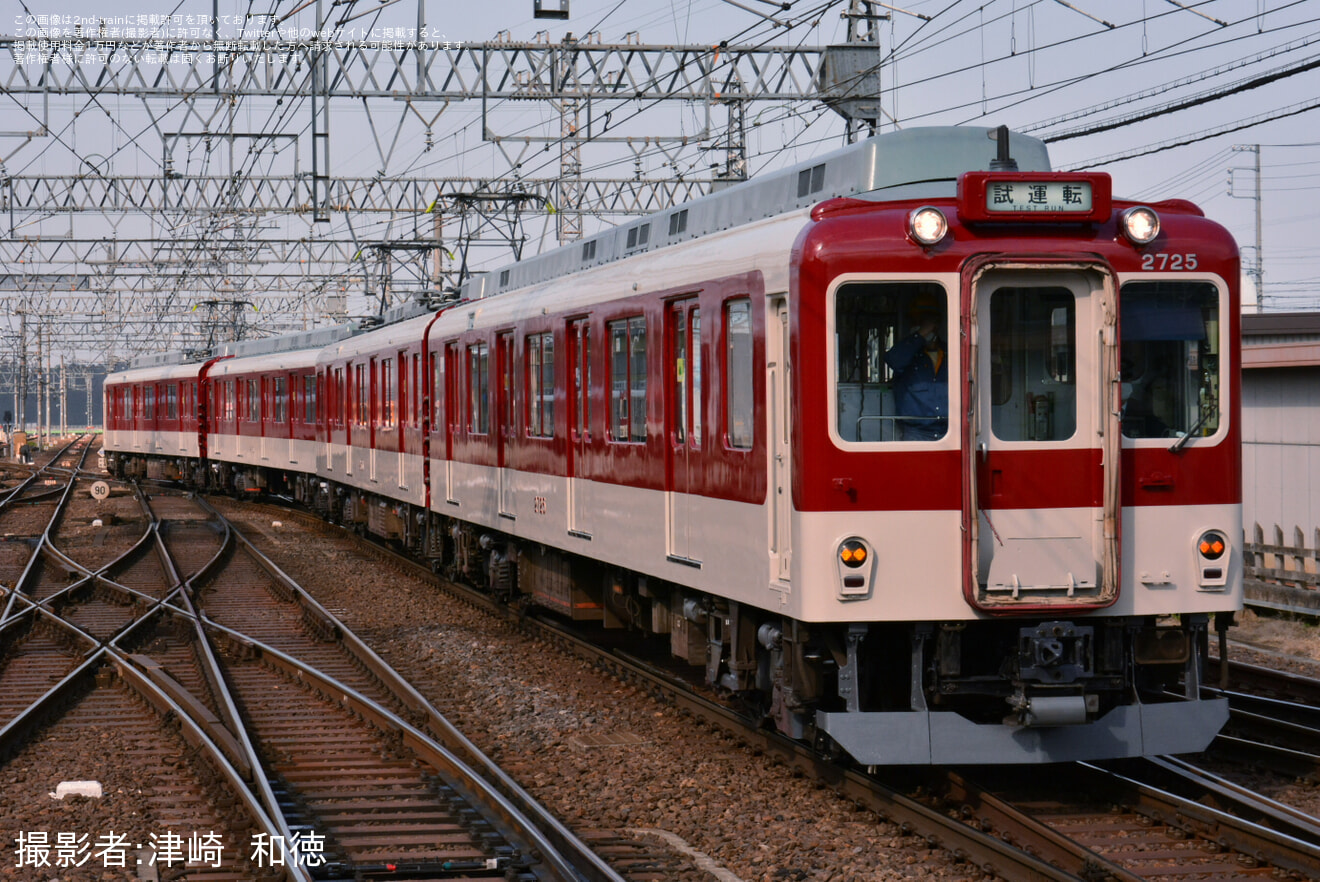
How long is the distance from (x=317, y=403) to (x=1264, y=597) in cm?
1575

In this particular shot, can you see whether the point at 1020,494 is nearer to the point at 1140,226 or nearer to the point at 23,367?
the point at 1140,226

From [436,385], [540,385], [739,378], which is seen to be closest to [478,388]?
[436,385]

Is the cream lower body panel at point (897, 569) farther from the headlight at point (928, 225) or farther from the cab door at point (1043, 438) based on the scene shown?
the headlight at point (928, 225)

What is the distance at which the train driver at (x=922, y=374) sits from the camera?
758 cm

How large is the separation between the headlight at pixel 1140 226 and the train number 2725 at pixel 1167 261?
9 centimetres

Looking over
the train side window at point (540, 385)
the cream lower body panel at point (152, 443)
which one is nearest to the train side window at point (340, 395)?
the train side window at point (540, 385)

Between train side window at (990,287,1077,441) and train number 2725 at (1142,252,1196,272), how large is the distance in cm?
42

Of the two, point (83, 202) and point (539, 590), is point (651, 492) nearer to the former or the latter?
point (539, 590)

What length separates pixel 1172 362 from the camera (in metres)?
7.82

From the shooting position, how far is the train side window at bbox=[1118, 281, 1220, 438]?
7.76m

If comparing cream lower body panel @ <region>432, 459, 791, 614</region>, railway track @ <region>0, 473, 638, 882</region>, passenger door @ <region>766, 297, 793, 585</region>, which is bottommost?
railway track @ <region>0, 473, 638, 882</region>

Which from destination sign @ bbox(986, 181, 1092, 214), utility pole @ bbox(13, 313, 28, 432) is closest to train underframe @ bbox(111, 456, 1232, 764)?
destination sign @ bbox(986, 181, 1092, 214)

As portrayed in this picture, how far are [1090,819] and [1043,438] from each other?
1.79 meters

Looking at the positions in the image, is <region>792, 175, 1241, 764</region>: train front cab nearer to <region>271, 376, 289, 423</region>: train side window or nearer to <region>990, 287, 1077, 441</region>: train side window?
<region>990, 287, 1077, 441</region>: train side window
